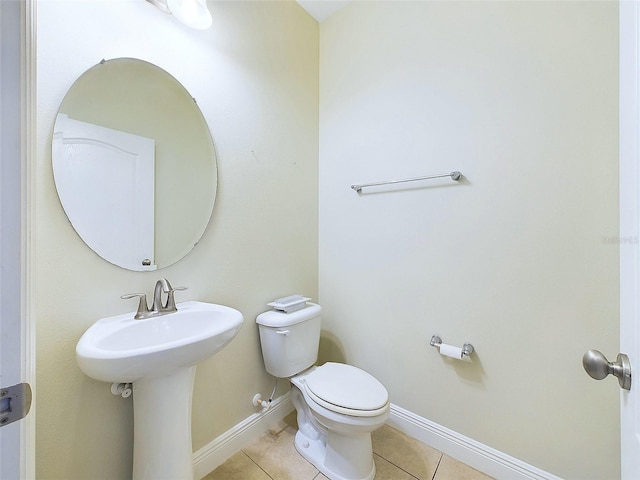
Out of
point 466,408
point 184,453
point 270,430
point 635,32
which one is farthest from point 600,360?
point 270,430

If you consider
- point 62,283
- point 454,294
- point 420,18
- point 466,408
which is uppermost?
point 420,18

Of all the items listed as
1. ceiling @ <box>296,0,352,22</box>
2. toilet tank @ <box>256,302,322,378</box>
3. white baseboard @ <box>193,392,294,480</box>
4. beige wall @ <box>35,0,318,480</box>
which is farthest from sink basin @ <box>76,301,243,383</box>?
ceiling @ <box>296,0,352,22</box>

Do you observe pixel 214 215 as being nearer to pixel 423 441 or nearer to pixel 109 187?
pixel 109 187

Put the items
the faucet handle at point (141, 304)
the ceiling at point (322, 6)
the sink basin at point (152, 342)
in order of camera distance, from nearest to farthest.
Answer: the sink basin at point (152, 342)
the faucet handle at point (141, 304)
the ceiling at point (322, 6)

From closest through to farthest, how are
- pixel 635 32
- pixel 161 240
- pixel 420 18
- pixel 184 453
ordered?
pixel 635 32 → pixel 184 453 → pixel 161 240 → pixel 420 18

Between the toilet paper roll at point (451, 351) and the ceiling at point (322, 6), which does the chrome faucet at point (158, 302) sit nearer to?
the toilet paper roll at point (451, 351)

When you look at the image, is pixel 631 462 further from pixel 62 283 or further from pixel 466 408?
pixel 62 283

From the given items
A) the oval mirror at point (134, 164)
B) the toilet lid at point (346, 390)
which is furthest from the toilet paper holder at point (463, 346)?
the oval mirror at point (134, 164)

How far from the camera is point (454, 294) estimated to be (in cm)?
135

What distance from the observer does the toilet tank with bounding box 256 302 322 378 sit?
140 cm

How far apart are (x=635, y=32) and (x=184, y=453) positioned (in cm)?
172

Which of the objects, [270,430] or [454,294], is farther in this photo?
[270,430]

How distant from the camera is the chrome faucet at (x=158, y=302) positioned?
1.02m

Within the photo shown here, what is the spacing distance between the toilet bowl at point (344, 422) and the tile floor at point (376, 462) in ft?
0.22
